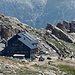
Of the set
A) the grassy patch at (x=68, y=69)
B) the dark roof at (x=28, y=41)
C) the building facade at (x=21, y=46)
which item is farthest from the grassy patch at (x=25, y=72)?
the dark roof at (x=28, y=41)

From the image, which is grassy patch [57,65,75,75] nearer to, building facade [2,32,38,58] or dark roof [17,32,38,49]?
building facade [2,32,38,58]

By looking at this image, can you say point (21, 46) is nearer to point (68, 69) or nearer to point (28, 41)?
point (28, 41)

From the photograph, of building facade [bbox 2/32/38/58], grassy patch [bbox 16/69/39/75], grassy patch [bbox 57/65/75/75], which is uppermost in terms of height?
building facade [bbox 2/32/38/58]

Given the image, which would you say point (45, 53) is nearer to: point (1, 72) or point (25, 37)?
point (25, 37)

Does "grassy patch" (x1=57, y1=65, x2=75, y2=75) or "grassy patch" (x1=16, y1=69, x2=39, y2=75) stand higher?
"grassy patch" (x1=57, y1=65, x2=75, y2=75)

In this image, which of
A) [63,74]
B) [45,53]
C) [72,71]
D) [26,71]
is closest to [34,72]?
[26,71]

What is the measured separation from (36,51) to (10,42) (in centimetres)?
1125

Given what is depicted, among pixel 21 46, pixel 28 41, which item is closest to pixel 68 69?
pixel 21 46

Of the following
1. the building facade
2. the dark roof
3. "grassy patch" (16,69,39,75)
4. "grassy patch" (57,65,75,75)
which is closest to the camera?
"grassy patch" (16,69,39,75)

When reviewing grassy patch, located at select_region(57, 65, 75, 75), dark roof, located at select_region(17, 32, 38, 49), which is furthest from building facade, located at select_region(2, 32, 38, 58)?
grassy patch, located at select_region(57, 65, 75, 75)

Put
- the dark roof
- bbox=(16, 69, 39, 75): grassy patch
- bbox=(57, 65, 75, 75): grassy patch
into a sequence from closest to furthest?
bbox=(16, 69, 39, 75): grassy patch, bbox=(57, 65, 75, 75): grassy patch, the dark roof

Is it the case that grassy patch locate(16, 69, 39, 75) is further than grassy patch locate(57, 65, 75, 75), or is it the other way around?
grassy patch locate(57, 65, 75, 75)

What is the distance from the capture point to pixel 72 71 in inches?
4252

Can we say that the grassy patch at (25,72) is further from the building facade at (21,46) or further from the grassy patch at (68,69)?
the building facade at (21,46)
